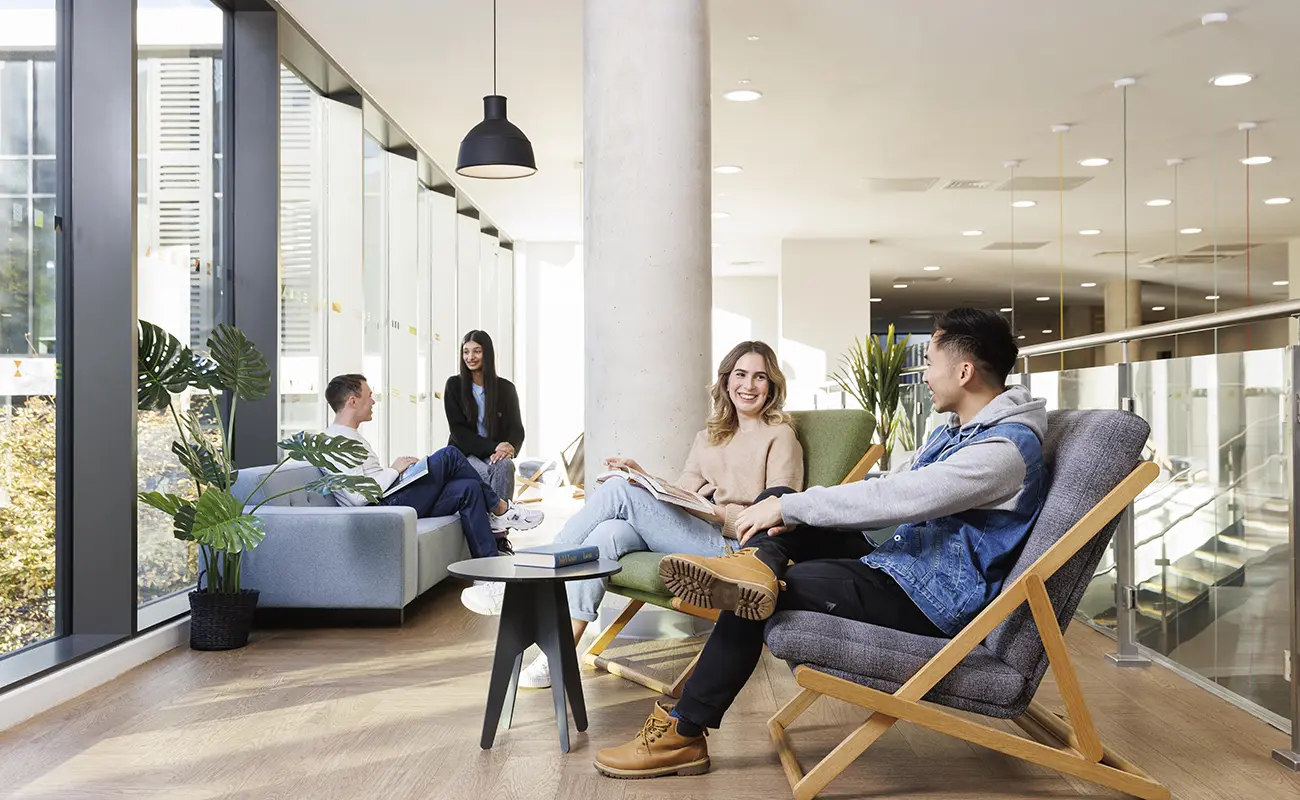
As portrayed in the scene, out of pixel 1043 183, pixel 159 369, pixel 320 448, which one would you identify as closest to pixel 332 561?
pixel 320 448

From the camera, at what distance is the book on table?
9.95ft

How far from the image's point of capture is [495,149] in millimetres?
5629

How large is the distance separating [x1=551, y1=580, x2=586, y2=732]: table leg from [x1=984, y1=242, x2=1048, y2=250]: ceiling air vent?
38.0 ft

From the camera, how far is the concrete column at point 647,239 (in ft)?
15.0

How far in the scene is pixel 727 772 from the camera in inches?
112

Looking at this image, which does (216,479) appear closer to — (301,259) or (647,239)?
(647,239)

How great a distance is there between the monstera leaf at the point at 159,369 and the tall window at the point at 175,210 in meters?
0.29

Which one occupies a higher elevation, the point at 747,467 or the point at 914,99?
the point at 914,99

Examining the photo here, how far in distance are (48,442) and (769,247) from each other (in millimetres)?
10905

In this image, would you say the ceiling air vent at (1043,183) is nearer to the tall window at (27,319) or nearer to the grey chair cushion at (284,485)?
the grey chair cushion at (284,485)

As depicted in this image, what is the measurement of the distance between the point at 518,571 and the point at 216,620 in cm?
193

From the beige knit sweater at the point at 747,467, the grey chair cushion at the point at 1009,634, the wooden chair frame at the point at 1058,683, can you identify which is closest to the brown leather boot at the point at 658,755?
the wooden chair frame at the point at 1058,683

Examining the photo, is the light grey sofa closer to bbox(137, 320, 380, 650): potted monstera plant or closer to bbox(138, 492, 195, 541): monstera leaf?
bbox(137, 320, 380, 650): potted monstera plant

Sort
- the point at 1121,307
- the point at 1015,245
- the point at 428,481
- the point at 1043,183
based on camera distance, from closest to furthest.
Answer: the point at 428,481
the point at 1043,183
the point at 1015,245
the point at 1121,307
